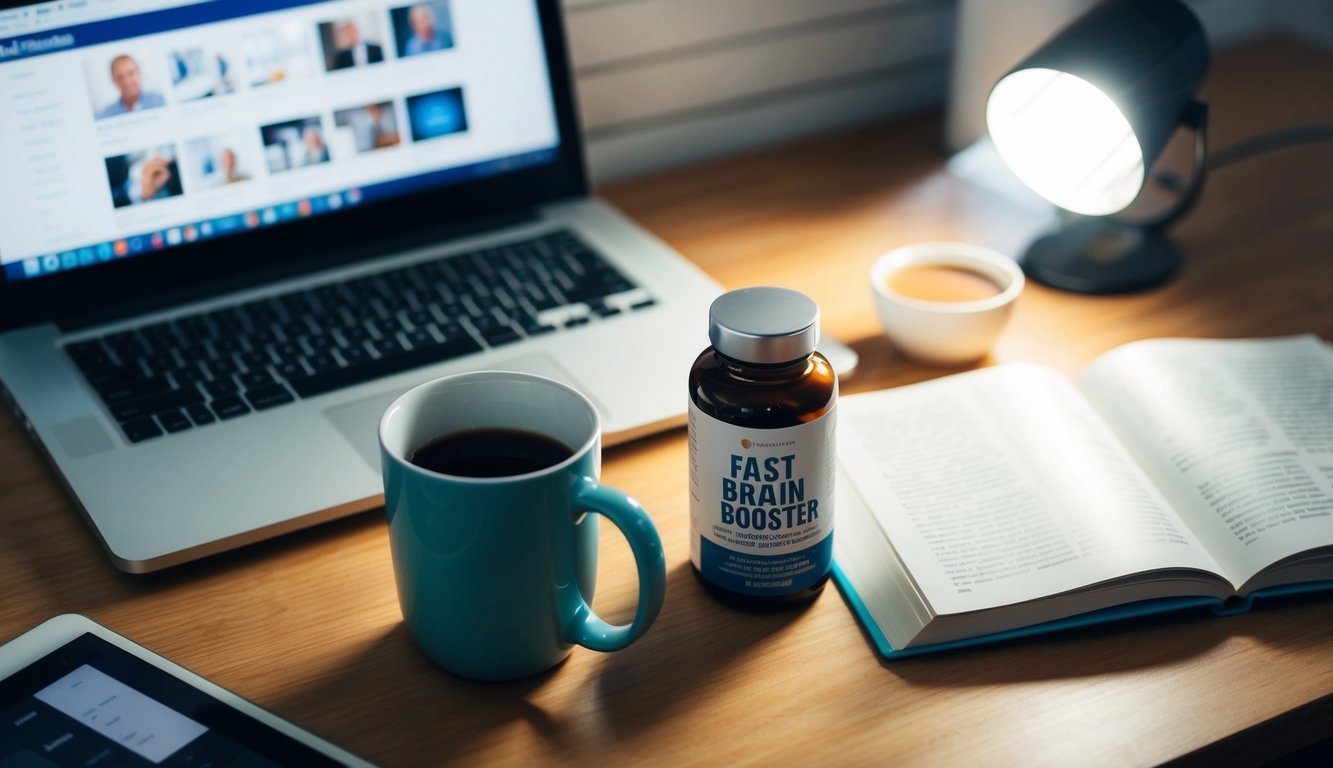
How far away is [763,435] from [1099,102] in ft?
1.36

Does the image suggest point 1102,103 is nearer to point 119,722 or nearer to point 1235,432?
point 1235,432

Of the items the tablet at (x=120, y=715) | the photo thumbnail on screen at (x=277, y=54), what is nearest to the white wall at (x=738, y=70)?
the photo thumbnail on screen at (x=277, y=54)

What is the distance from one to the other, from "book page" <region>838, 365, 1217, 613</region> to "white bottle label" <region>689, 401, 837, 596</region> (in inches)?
2.4

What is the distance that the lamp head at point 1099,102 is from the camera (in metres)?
0.78

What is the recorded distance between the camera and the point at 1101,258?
0.95 m

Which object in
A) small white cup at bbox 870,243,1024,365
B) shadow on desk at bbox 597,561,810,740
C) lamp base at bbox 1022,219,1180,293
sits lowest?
shadow on desk at bbox 597,561,810,740

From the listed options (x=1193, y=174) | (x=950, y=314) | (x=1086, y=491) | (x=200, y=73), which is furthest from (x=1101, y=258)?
(x=200, y=73)

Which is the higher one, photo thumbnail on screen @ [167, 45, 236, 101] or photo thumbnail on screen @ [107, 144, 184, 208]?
photo thumbnail on screen @ [167, 45, 236, 101]

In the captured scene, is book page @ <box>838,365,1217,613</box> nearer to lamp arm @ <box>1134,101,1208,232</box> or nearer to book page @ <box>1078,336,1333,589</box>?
book page @ <box>1078,336,1333,589</box>

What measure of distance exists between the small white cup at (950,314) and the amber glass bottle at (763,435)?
0.78 feet

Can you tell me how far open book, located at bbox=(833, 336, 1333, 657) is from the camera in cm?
61

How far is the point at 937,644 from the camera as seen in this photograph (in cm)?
60

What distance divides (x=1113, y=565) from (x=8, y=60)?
748 millimetres

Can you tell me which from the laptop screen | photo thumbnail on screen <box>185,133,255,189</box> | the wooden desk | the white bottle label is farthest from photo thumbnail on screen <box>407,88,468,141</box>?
the white bottle label
